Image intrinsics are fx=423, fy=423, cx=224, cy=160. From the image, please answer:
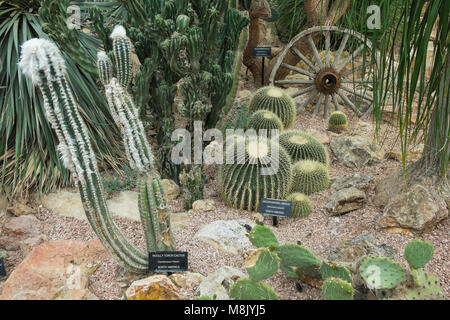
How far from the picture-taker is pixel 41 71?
67.2 inches

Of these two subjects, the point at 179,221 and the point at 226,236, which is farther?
the point at 179,221

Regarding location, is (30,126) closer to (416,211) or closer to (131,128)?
(131,128)

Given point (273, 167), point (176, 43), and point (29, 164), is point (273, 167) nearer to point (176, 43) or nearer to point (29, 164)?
point (176, 43)

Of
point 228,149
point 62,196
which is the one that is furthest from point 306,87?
point 62,196

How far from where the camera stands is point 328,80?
16.8ft

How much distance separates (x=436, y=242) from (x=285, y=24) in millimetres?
4608

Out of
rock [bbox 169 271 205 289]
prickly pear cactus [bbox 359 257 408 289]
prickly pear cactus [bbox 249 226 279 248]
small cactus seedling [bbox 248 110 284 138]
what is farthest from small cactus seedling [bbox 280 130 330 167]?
prickly pear cactus [bbox 359 257 408 289]

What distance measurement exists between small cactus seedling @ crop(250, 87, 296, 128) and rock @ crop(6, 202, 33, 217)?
231cm

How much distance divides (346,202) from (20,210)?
2403 mm

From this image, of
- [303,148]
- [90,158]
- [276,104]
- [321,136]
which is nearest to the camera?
[90,158]

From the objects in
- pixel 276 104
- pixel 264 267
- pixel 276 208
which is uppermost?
pixel 276 104

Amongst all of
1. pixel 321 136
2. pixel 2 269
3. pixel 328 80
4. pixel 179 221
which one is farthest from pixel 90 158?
pixel 328 80

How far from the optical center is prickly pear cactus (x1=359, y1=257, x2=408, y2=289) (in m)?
1.82

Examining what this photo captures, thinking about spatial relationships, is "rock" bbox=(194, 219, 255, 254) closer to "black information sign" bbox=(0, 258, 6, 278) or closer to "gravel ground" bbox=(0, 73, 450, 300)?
"gravel ground" bbox=(0, 73, 450, 300)
